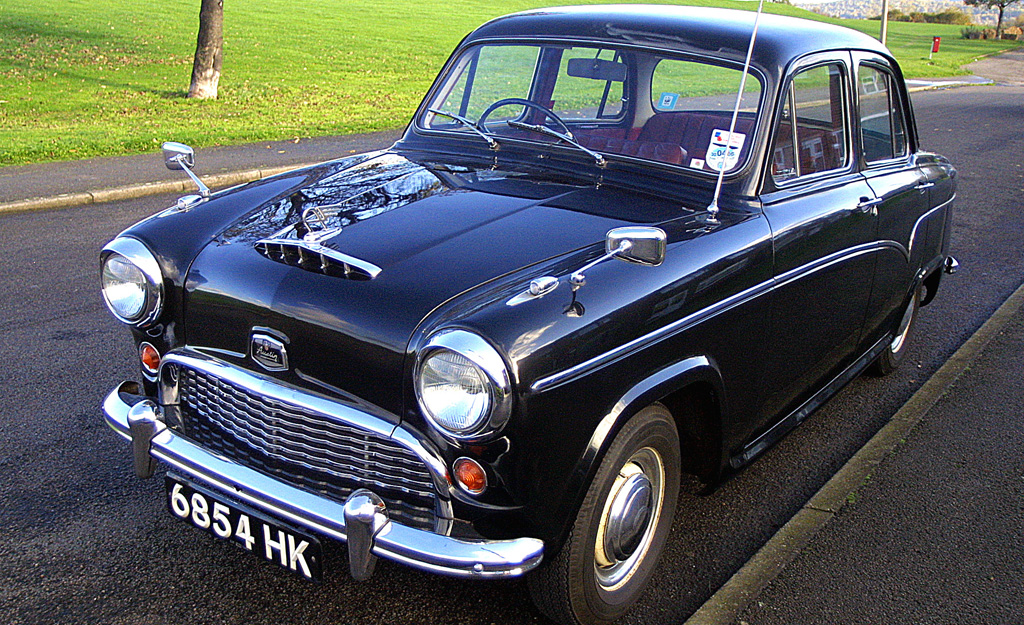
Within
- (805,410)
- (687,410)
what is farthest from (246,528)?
(805,410)

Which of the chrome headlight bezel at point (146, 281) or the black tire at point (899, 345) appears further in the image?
the black tire at point (899, 345)

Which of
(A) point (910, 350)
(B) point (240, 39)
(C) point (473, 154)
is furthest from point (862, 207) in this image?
(B) point (240, 39)

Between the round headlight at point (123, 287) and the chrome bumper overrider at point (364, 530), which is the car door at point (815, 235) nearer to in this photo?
the chrome bumper overrider at point (364, 530)

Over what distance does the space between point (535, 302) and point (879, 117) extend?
2.65 m

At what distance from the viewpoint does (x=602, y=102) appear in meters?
4.01

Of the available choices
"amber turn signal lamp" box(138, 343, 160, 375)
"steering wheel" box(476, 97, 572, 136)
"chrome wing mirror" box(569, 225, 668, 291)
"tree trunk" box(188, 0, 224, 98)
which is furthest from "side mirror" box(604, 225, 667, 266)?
"tree trunk" box(188, 0, 224, 98)

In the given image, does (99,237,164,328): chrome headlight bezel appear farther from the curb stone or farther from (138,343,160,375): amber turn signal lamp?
the curb stone

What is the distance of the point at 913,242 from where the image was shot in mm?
4301

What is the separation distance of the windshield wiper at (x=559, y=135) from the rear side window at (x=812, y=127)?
0.65 m

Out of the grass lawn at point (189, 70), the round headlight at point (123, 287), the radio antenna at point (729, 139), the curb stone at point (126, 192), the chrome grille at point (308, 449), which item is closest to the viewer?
the chrome grille at point (308, 449)

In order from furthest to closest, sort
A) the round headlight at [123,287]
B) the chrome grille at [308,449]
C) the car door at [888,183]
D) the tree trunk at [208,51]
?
the tree trunk at [208,51] < the car door at [888,183] < the round headlight at [123,287] < the chrome grille at [308,449]

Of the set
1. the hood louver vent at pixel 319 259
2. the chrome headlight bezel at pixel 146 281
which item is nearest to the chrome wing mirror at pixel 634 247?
the hood louver vent at pixel 319 259

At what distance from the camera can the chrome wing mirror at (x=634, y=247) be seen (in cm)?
236

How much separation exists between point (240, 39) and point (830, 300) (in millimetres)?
26158
